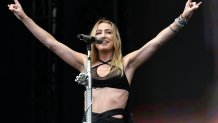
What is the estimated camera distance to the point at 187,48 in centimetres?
423

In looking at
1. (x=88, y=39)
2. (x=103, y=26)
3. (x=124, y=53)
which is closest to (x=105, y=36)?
(x=103, y=26)

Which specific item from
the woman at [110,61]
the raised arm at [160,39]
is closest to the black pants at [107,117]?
the woman at [110,61]

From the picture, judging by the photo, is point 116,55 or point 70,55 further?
A: point 70,55

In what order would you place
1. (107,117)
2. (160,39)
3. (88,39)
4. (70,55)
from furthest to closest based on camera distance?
1. (70,55)
2. (160,39)
3. (107,117)
4. (88,39)

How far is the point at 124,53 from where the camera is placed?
15.6ft

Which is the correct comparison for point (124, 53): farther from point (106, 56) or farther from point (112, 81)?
point (112, 81)

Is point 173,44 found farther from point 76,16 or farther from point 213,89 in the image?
point 76,16

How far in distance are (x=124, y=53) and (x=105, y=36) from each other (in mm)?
1846

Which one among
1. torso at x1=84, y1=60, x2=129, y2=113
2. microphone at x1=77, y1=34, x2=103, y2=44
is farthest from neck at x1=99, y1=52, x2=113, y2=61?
microphone at x1=77, y1=34, x2=103, y2=44

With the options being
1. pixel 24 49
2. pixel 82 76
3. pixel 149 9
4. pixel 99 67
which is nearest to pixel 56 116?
pixel 24 49

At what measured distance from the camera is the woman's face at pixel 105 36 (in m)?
2.89

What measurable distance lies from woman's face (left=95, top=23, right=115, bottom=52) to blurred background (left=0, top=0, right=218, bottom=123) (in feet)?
4.60

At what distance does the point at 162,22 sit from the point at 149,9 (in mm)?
240

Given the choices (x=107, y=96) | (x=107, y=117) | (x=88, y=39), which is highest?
Result: (x=88, y=39)
